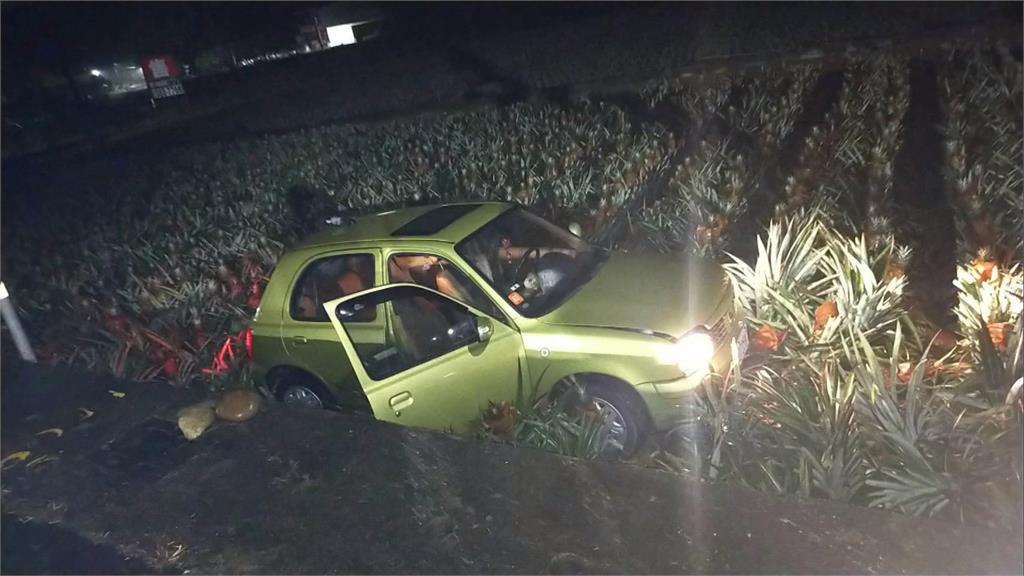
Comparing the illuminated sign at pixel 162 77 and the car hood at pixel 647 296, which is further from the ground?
the illuminated sign at pixel 162 77

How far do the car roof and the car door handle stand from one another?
1.01m

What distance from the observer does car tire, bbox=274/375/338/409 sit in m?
4.79

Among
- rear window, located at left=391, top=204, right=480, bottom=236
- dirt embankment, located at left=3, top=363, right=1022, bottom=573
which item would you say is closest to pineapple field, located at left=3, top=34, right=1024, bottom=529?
dirt embankment, located at left=3, top=363, right=1022, bottom=573

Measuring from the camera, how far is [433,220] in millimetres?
4988

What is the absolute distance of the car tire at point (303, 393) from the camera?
4785mm

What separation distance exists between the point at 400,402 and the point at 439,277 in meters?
0.85

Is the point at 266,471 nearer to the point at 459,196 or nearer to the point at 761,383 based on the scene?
the point at 761,383

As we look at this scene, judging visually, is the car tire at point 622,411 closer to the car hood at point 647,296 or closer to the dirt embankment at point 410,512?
the car hood at point 647,296

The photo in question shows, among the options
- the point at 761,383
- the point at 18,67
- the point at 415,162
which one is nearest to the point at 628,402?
the point at 761,383

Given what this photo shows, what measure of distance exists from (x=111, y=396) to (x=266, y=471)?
1.67 meters

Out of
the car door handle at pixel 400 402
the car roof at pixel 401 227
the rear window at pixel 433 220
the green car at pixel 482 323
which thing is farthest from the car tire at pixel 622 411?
the rear window at pixel 433 220

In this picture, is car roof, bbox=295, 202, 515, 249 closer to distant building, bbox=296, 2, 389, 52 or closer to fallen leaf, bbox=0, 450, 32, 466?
fallen leaf, bbox=0, 450, 32, 466

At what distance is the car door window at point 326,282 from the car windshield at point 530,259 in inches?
27.4

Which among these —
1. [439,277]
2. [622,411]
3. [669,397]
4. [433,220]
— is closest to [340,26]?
[433,220]
